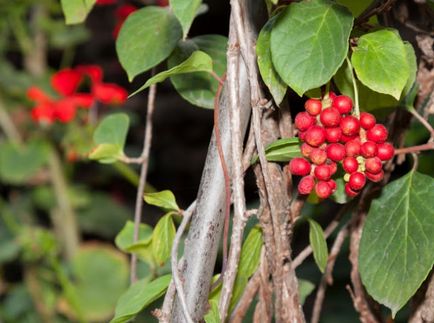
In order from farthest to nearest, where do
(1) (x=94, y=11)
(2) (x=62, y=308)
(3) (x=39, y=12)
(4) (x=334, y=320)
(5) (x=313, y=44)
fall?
1. (1) (x=94, y=11)
2. (3) (x=39, y=12)
3. (2) (x=62, y=308)
4. (4) (x=334, y=320)
5. (5) (x=313, y=44)

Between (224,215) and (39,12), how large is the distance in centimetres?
164

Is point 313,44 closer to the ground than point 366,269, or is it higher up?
higher up

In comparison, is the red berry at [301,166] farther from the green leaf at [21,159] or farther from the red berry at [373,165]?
the green leaf at [21,159]

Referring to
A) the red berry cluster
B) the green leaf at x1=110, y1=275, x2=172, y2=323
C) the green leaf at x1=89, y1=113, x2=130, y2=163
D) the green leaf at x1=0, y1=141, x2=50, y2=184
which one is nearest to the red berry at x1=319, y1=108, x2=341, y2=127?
the red berry cluster

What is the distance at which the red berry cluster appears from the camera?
59cm

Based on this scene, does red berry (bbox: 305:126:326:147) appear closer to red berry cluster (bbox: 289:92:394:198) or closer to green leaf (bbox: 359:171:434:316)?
red berry cluster (bbox: 289:92:394:198)

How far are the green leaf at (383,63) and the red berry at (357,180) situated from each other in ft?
0.23

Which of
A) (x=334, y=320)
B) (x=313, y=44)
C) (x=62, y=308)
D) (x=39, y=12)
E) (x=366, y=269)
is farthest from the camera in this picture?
(x=39, y=12)

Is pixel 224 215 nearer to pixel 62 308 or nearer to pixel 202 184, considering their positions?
pixel 202 184

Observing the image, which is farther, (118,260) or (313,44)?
(118,260)

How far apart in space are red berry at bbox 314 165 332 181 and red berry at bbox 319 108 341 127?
4cm

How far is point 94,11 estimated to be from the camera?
117 inches

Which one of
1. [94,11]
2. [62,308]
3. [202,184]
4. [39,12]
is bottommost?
[62,308]

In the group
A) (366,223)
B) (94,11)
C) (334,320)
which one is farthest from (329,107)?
(94,11)
